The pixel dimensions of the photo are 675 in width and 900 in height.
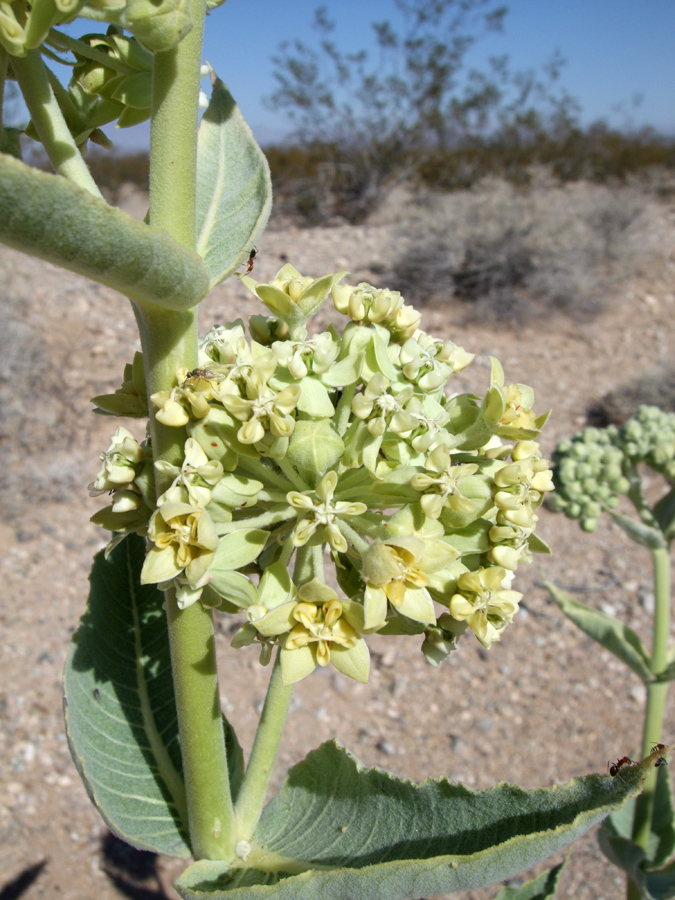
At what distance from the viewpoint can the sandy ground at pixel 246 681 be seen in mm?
2959

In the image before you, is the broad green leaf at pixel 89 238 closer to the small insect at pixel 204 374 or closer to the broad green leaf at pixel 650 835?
the small insect at pixel 204 374

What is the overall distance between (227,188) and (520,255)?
25.0ft

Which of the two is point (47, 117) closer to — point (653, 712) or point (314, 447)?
point (314, 447)

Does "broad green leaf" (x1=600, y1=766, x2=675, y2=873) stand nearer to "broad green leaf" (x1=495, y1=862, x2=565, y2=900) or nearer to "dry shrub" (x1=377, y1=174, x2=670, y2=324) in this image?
"broad green leaf" (x1=495, y1=862, x2=565, y2=900)

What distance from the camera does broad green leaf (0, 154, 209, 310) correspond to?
523 millimetres

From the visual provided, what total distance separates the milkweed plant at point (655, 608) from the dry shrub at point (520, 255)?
504 centimetres

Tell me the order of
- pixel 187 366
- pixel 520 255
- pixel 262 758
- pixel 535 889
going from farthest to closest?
1. pixel 520 255
2. pixel 535 889
3. pixel 262 758
4. pixel 187 366

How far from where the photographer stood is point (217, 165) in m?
1.01

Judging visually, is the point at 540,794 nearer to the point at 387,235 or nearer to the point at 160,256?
the point at 160,256

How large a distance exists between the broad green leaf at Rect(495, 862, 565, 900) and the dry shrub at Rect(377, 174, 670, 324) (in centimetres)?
627

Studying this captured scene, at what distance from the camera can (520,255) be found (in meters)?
8.03

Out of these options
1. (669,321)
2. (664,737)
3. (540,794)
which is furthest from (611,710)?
(669,321)

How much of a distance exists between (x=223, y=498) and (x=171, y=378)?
0.16m

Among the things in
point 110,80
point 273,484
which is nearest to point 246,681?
point 273,484
